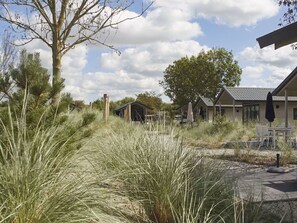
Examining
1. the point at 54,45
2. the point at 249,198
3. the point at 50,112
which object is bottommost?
the point at 249,198

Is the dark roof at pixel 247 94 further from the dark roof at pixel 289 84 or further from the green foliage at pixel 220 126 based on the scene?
the dark roof at pixel 289 84

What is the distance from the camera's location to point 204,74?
50.8 m

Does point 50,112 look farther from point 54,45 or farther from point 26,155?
point 54,45

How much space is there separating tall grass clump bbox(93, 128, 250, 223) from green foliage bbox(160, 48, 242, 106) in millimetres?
45331

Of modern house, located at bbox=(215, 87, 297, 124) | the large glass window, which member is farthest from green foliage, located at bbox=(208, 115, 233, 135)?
the large glass window

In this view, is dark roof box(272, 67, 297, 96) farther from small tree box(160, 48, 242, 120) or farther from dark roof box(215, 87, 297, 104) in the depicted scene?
small tree box(160, 48, 242, 120)

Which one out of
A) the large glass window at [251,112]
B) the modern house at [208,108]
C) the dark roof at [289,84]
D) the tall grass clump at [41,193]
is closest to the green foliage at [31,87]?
the tall grass clump at [41,193]

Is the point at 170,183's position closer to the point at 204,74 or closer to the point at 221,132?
the point at 221,132

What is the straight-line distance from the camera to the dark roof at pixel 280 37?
17.9 feet

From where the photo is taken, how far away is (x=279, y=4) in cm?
1123

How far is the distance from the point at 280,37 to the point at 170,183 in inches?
98.0

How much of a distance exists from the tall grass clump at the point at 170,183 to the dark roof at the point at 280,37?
1822 mm

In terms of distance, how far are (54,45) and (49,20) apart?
1.79 feet

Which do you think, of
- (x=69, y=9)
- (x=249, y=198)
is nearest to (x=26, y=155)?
(x=249, y=198)
